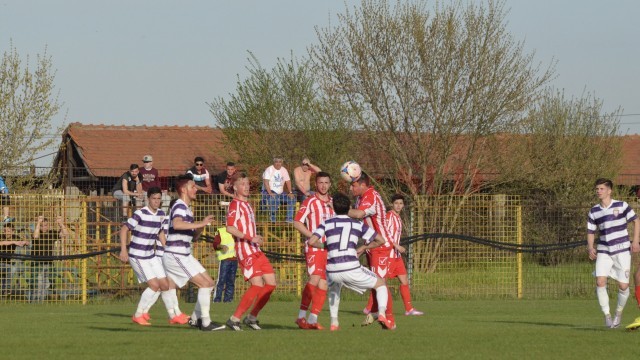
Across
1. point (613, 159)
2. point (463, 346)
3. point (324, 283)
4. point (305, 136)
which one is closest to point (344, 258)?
point (324, 283)

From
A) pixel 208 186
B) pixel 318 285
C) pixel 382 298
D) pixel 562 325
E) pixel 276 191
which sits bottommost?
pixel 562 325

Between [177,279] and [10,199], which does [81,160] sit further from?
[177,279]

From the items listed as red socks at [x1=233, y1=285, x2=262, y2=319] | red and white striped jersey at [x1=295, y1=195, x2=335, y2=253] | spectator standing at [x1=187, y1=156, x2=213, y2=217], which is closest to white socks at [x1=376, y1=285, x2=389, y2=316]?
red and white striped jersey at [x1=295, y1=195, x2=335, y2=253]

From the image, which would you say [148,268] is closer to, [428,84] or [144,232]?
[144,232]

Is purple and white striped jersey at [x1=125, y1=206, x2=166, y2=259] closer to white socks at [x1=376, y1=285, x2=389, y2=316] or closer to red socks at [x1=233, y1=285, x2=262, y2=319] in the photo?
red socks at [x1=233, y1=285, x2=262, y2=319]

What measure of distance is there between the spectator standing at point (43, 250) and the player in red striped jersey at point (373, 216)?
761 cm

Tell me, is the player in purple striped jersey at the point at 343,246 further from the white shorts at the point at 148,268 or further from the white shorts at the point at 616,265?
the white shorts at the point at 616,265

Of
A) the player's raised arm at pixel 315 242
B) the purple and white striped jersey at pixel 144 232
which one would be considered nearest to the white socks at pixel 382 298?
the player's raised arm at pixel 315 242

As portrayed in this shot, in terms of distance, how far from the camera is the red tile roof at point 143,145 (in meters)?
42.5

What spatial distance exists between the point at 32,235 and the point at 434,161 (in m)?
13.5

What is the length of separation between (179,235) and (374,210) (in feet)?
9.55

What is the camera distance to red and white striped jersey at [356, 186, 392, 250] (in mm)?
15891

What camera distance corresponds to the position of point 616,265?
15.1 meters

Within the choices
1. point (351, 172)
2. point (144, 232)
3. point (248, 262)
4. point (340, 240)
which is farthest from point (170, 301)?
point (351, 172)
